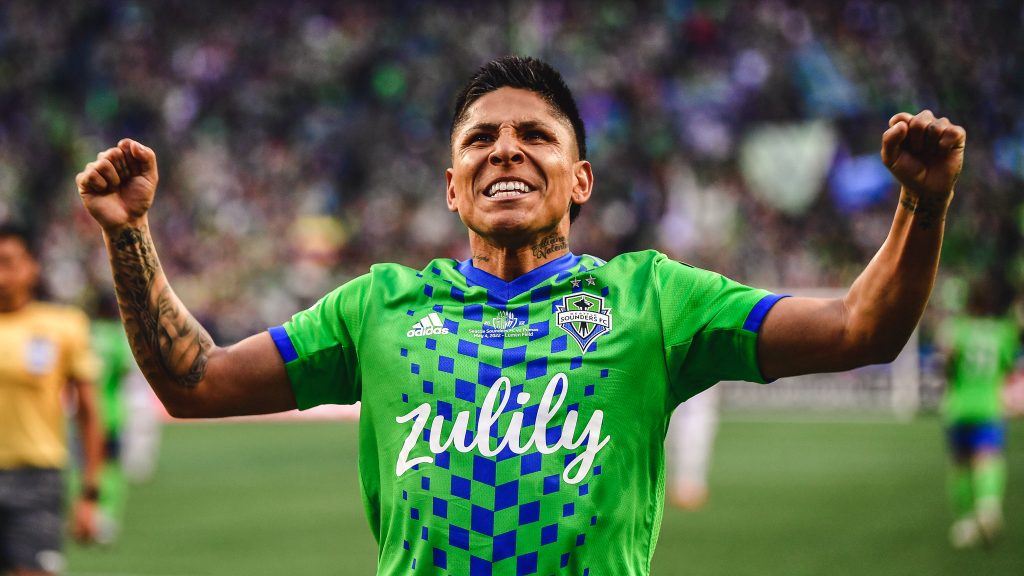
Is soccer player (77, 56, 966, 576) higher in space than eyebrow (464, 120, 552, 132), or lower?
lower

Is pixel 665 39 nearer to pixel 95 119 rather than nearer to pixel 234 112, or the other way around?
pixel 234 112

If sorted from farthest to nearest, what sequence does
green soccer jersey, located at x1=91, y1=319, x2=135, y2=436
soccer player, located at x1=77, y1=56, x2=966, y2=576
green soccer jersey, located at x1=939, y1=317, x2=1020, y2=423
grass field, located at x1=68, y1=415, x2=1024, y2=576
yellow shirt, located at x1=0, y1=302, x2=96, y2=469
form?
green soccer jersey, located at x1=91, y1=319, x2=135, y2=436 < green soccer jersey, located at x1=939, y1=317, x2=1020, y2=423 < grass field, located at x1=68, y1=415, x2=1024, y2=576 < yellow shirt, located at x1=0, y1=302, x2=96, y2=469 < soccer player, located at x1=77, y1=56, x2=966, y2=576

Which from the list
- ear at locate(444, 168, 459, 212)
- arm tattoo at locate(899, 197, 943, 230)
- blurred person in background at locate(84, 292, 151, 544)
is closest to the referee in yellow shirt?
ear at locate(444, 168, 459, 212)

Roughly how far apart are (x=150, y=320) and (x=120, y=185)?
311 mm

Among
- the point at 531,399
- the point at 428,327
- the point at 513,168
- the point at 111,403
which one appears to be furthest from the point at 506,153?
the point at 111,403

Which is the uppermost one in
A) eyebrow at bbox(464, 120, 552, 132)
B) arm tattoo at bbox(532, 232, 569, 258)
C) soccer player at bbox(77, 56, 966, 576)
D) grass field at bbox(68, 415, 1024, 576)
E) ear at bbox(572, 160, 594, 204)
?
eyebrow at bbox(464, 120, 552, 132)

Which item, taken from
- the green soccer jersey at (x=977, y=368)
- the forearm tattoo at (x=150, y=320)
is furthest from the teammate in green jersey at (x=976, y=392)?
the forearm tattoo at (x=150, y=320)

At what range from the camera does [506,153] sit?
2.77 metres

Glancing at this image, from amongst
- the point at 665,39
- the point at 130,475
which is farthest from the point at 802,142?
the point at 130,475

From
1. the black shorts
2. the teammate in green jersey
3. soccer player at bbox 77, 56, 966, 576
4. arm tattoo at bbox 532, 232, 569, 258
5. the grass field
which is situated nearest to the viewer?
soccer player at bbox 77, 56, 966, 576

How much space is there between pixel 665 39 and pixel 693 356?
2711 cm

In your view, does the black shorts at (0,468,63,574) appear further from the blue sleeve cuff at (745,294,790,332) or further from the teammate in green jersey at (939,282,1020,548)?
the teammate in green jersey at (939,282,1020,548)

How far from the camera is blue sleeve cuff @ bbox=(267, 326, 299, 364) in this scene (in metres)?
2.82

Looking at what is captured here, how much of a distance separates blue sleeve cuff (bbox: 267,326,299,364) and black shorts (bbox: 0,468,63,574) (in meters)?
3.40
